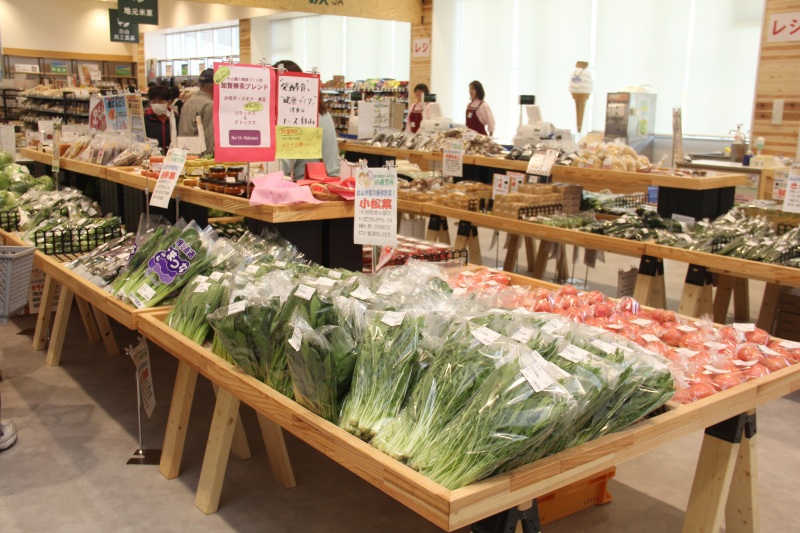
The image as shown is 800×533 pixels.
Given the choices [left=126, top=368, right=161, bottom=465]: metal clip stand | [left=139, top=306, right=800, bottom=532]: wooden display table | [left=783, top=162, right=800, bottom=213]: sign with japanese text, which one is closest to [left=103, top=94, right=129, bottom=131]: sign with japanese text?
[left=126, top=368, right=161, bottom=465]: metal clip stand

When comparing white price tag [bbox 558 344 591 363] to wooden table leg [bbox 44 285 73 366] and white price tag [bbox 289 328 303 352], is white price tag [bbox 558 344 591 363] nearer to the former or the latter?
white price tag [bbox 289 328 303 352]

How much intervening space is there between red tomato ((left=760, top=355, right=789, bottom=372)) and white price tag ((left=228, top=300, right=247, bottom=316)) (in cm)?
177

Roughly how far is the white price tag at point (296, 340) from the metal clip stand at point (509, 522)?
2.28 ft

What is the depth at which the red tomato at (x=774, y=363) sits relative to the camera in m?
2.53

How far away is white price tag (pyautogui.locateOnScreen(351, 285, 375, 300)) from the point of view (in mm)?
2436

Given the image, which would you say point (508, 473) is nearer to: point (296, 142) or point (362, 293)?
point (362, 293)

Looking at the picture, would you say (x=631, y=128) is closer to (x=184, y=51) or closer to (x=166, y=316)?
(x=166, y=316)

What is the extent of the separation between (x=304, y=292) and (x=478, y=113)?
863cm

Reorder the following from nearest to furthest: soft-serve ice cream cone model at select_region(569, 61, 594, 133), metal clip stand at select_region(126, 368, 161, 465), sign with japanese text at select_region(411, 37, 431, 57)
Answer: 1. metal clip stand at select_region(126, 368, 161, 465)
2. soft-serve ice cream cone model at select_region(569, 61, 594, 133)
3. sign with japanese text at select_region(411, 37, 431, 57)

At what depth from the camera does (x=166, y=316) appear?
307 centimetres

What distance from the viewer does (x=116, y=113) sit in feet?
18.5

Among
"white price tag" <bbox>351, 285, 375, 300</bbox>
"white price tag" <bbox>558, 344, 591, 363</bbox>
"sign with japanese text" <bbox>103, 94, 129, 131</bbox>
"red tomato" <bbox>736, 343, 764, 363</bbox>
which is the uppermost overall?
"sign with japanese text" <bbox>103, 94, 129, 131</bbox>

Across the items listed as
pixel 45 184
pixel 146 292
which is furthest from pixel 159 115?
pixel 146 292

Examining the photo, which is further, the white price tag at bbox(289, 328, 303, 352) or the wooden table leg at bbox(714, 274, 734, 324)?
the wooden table leg at bbox(714, 274, 734, 324)
